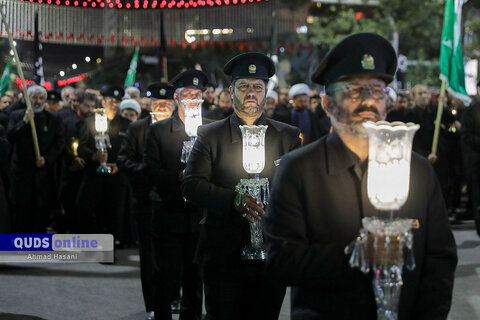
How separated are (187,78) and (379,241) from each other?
502 centimetres

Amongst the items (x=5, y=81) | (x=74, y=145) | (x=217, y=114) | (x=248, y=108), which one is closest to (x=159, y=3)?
(x=248, y=108)

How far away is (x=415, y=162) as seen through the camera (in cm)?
404

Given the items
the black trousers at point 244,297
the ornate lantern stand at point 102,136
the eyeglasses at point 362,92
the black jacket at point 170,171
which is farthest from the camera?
the ornate lantern stand at point 102,136

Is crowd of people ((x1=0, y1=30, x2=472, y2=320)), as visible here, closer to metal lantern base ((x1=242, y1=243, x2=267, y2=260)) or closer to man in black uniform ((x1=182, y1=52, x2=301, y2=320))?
man in black uniform ((x1=182, y1=52, x2=301, y2=320))

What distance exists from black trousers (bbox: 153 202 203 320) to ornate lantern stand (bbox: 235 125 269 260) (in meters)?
2.38

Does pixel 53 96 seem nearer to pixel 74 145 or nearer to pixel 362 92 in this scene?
pixel 74 145

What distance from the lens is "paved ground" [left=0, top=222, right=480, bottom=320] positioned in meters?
9.42

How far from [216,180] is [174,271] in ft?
7.83

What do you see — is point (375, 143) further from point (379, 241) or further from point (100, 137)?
point (100, 137)

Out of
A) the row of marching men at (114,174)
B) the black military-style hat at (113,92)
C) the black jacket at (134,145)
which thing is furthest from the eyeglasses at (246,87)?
the black military-style hat at (113,92)

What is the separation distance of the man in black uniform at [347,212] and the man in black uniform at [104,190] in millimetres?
9975

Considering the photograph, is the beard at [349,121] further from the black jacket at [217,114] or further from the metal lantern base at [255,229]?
the black jacket at [217,114]

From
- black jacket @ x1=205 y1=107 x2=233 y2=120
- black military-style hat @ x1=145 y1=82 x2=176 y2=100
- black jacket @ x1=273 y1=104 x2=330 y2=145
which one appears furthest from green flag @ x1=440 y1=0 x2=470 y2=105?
black military-style hat @ x1=145 y1=82 x2=176 y2=100

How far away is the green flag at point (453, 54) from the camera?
1380 cm
